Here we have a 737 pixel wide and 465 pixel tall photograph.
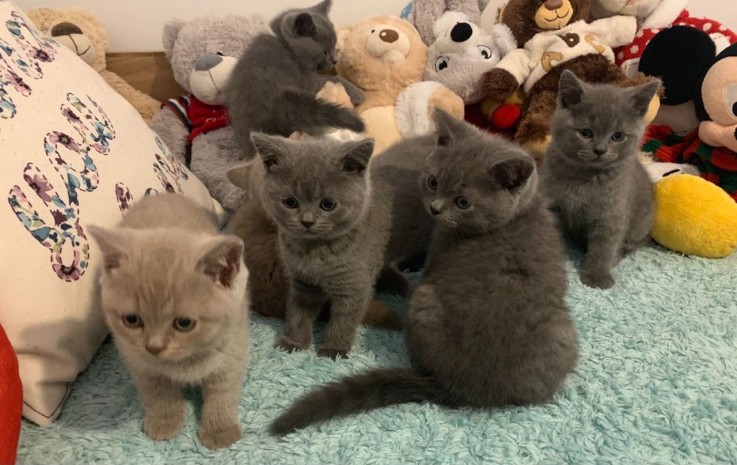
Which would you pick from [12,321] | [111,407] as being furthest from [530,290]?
[12,321]

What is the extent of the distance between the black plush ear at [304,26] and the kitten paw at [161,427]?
1.23 m

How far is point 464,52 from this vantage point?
1894 millimetres

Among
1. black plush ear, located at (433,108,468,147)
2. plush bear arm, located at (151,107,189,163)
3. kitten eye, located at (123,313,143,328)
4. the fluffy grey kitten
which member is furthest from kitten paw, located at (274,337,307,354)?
plush bear arm, located at (151,107,189,163)

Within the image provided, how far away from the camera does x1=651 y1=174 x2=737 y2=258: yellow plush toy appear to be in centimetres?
164

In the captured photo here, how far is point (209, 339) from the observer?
92 centimetres

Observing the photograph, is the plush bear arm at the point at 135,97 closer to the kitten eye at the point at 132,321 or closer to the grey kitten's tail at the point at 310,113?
the grey kitten's tail at the point at 310,113

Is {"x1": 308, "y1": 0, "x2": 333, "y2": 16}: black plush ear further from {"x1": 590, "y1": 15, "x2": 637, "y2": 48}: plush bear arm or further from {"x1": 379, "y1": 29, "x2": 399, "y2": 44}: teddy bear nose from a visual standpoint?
{"x1": 590, "y1": 15, "x2": 637, "y2": 48}: plush bear arm

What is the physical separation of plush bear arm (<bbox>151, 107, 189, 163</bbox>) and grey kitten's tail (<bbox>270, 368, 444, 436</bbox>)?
3.83 feet

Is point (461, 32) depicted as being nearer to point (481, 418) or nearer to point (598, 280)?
point (598, 280)

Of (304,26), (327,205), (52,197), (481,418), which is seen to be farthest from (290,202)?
(304,26)

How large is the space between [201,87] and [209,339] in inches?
46.4

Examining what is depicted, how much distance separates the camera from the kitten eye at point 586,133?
149cm

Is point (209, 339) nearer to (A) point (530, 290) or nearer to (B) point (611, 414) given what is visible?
(A) point (530, 290)

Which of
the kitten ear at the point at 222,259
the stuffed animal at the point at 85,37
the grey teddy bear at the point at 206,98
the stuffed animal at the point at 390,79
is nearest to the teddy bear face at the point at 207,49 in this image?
the grey teddy bear at the point at 206,98
